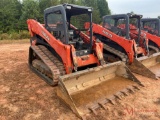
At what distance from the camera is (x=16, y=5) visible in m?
36.4

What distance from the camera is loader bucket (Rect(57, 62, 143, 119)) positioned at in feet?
13.1

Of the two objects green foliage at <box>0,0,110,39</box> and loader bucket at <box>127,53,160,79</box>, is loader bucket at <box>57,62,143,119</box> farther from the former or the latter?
green foliage at <box>0,0,110,39</box>

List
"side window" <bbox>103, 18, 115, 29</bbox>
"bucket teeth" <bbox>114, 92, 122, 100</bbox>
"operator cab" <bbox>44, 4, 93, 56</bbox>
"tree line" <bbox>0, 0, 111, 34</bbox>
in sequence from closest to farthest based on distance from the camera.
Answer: "bucket teeth" <bbox>114, 92, 122, 100</bbox> < "operator cab" <bbox>44, 4, 93, 56</bbox> < "side window" <bbox>103, 18, 115, 29</bbox> < "tree line" <bbox>0, 0, 111, 34</bbox>

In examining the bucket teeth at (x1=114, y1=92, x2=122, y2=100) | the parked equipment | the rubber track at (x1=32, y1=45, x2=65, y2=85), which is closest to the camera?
the bucket teeth at (x1=114, y1=92, x2=122, y2=100)

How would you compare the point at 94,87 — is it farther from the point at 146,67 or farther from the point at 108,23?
the point at 108,23

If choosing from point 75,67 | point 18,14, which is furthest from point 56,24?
point 18,14

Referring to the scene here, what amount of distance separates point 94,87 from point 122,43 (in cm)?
317

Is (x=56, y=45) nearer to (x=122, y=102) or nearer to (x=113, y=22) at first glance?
(x=122, y=102)

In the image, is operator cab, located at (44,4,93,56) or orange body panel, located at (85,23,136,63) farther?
orange body panel, located at (85,23,136,63)

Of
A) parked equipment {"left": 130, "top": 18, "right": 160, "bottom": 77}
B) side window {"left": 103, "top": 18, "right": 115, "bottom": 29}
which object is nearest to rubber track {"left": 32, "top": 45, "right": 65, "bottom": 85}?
side window {"left": 103, "top": 18, "right": 115, "bottom": 29}

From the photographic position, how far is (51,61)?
5.27m

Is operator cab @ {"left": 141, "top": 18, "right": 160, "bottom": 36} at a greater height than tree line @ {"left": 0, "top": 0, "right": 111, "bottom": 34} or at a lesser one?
lesser

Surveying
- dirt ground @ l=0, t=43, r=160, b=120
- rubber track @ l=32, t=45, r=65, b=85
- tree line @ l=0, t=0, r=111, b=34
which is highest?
tree line @ l=0, t=0, r=111, b=34

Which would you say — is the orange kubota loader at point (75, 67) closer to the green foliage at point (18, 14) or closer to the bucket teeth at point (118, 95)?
the bucket teeth at point (118, 95)
